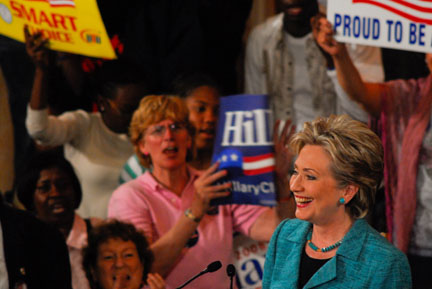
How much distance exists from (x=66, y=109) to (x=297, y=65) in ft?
3.61

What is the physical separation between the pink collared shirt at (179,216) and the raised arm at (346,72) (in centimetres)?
58

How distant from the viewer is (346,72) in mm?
3131

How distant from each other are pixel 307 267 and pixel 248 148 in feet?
2.78

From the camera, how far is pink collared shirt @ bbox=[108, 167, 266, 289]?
295 cm

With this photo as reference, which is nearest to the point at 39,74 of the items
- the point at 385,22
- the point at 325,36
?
the point at 325,36

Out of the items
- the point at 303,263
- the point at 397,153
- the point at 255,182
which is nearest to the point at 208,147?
the point at 255,182

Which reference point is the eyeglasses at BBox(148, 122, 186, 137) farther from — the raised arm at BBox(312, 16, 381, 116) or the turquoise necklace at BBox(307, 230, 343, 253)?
the turquoise necklace at BBox(307, 230, 343, 253)

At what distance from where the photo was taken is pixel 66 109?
390cm

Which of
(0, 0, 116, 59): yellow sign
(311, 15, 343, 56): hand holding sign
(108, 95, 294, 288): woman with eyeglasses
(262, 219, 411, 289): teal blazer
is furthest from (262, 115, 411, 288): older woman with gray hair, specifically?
(0, 0, 116, 59): yellow sign

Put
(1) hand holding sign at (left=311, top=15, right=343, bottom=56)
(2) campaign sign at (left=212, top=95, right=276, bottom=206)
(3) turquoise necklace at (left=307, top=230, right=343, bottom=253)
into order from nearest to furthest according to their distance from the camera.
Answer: (3) turquoise necklace at (left=307, top=230, right=343, bottom=253) → (2) campaign sign at (left=212, top=95, right=276, bottom=206) → (1) hand holding sign at (left=311, top=15, right=343, bottom=56)

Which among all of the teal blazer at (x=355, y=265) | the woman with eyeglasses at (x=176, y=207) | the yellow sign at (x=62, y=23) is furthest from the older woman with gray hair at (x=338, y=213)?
the yellow sign at (x=62, y=23)

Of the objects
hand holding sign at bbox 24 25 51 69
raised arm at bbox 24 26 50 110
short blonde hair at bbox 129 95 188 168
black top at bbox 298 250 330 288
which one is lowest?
black top at bbox 298 250 330 288

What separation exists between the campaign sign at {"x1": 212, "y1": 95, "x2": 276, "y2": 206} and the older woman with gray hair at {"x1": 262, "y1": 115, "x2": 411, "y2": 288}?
0.73 metres

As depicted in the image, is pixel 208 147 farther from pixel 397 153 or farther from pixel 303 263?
pixel 303 263
